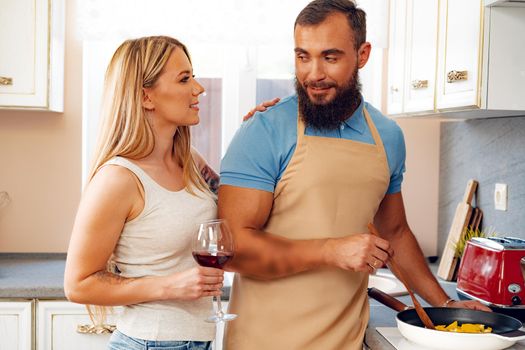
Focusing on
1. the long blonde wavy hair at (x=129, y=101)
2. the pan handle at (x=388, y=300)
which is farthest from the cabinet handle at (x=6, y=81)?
the pan handle at (x=388, y=300)

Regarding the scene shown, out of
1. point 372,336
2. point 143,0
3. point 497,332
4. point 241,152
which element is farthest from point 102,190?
point 143,0

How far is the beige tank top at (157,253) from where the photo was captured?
1.76 m

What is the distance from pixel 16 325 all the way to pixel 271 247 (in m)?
1.34

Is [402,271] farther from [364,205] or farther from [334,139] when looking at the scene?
[334,139]

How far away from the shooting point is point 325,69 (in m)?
1.80

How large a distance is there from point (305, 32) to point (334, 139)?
264 millimetres

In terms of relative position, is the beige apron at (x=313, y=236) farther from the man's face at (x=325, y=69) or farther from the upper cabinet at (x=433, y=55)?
the upper cabinet at (x=433, y=55)

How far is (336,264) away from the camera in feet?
5.57

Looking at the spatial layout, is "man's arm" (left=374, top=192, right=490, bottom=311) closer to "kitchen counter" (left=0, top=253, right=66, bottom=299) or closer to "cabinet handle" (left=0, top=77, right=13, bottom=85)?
"kitchen counter" (left=0, top=253, right=66, bottom=299)

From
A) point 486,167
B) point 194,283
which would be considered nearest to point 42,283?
point 194,283

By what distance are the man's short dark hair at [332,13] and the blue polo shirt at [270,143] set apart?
0.19 metres

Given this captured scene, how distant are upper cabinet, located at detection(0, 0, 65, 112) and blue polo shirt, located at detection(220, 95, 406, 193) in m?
1.31

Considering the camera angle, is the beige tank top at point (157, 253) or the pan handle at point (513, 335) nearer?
the pan handle at point (513, 335)

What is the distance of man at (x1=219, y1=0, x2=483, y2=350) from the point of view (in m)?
1.77
